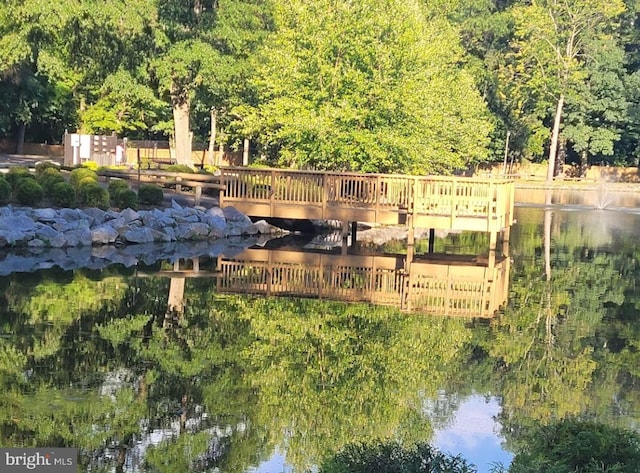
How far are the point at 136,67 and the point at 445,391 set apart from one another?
29.0 meters

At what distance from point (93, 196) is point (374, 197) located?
695 centimetres

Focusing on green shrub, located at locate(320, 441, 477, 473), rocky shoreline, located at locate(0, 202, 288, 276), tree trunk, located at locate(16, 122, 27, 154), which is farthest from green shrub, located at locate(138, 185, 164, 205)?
tree trunk, located at locate(16, 122, 27, 154)

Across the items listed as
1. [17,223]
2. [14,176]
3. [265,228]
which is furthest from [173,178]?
[17,223]

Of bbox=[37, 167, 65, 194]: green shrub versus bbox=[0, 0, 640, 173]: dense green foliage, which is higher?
bbox=[0, 0, 640, 173]: dense green foliage

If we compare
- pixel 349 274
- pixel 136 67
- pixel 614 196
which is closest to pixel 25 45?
pixel 136 67

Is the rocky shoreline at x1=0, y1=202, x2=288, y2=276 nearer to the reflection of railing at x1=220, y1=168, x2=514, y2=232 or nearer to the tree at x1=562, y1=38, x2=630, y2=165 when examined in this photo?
the reflection of railing at x1=220, y1=168, x2=514, y2=232

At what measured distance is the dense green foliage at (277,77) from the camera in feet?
88.0

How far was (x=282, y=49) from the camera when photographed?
29.2 metres

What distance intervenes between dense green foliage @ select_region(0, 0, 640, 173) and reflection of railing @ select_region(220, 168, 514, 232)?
8.54 feet

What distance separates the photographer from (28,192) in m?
23.3

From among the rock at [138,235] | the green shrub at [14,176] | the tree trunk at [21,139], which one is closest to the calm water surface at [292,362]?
the rock at [138,235]

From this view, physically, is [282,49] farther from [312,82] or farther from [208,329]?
[208,329]

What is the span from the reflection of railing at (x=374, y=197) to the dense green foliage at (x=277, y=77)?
2602 millimetres

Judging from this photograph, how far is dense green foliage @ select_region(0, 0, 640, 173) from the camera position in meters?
26.8
